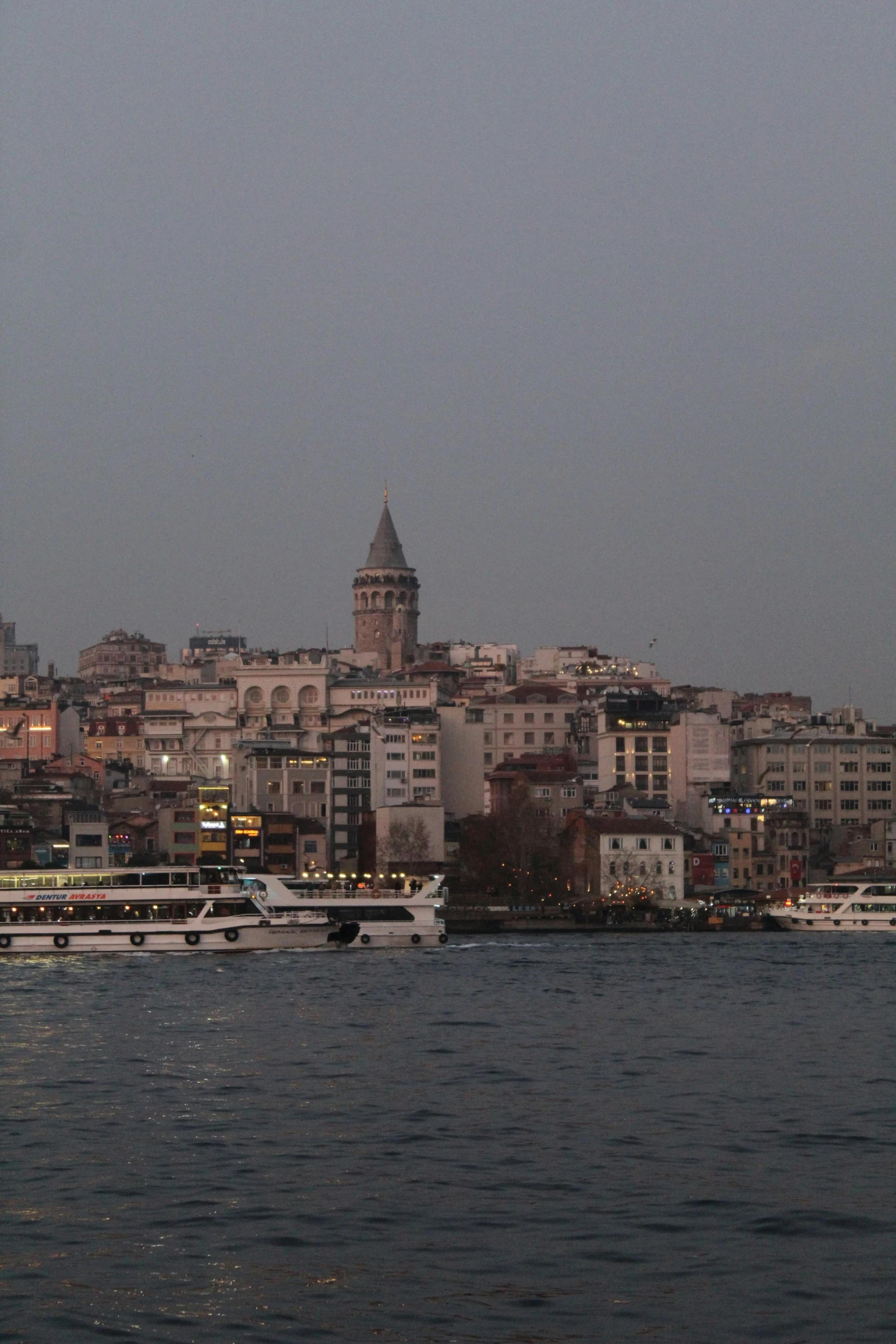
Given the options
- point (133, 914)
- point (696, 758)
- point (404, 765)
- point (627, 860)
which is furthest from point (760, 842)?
point (133, 914)

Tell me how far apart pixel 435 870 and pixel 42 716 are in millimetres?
45382

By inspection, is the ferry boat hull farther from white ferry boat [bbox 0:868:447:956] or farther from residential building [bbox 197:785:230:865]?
residential building [bbox 197:785:230:865]

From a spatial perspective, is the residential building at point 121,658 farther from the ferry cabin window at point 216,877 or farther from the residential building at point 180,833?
the ferry cabin window at point 216,877

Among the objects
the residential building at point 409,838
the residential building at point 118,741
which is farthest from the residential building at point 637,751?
the residential building at point 118,741

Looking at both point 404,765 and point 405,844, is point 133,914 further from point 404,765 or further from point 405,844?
point 404,765

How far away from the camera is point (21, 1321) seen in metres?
13.8

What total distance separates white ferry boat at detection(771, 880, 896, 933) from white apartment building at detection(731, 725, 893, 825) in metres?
27.7

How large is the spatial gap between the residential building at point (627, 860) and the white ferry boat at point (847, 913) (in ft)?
31.9

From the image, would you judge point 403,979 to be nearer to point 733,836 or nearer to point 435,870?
point 435,870

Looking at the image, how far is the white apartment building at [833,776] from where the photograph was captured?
4050 inches

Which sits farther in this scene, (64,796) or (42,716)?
(42,716)

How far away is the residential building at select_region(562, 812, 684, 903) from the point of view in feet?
277

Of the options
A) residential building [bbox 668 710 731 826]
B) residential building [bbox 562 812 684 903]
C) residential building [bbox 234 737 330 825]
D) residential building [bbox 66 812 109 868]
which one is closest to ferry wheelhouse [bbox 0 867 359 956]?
residential building [bbox 66 812 109 868]

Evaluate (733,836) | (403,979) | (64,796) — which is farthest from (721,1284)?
(64,796)
